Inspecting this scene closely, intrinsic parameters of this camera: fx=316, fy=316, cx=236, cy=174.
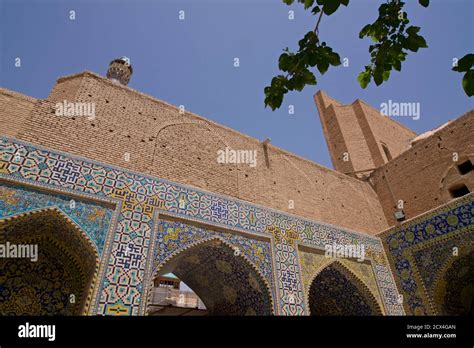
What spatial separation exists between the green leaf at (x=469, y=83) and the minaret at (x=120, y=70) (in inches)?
305

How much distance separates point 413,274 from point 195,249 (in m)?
4.46

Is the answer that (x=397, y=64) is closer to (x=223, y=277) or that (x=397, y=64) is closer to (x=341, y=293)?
(x=223, y=277)

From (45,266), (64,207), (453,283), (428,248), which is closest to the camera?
(64,207)

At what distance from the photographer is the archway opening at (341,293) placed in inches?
235

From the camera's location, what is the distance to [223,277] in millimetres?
5406

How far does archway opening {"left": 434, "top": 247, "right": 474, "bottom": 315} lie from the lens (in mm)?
5777

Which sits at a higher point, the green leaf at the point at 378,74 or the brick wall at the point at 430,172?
the brick wall at the point at 430,172

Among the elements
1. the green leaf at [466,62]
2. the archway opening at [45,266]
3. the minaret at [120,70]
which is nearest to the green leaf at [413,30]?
the green leaf at [466,62]

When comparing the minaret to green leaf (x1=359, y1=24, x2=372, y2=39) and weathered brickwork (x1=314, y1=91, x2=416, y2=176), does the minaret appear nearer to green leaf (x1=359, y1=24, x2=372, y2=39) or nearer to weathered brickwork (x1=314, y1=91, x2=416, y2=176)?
green leaf (x1=359, y1=24, x2=372, y2=39)

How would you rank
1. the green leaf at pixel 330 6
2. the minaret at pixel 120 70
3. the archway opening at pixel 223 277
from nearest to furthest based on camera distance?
the green leaf at pixel 330 6, the archway opening at pixel 223 277, the minaret at pixel 120 70

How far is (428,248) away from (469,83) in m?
5.62

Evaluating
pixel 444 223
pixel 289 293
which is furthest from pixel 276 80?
pixel 444 223

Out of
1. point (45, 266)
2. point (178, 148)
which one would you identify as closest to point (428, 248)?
point (178, 148)

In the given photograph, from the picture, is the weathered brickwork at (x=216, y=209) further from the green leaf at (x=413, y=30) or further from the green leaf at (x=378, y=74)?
the green leaf at (x=413, y=30)
